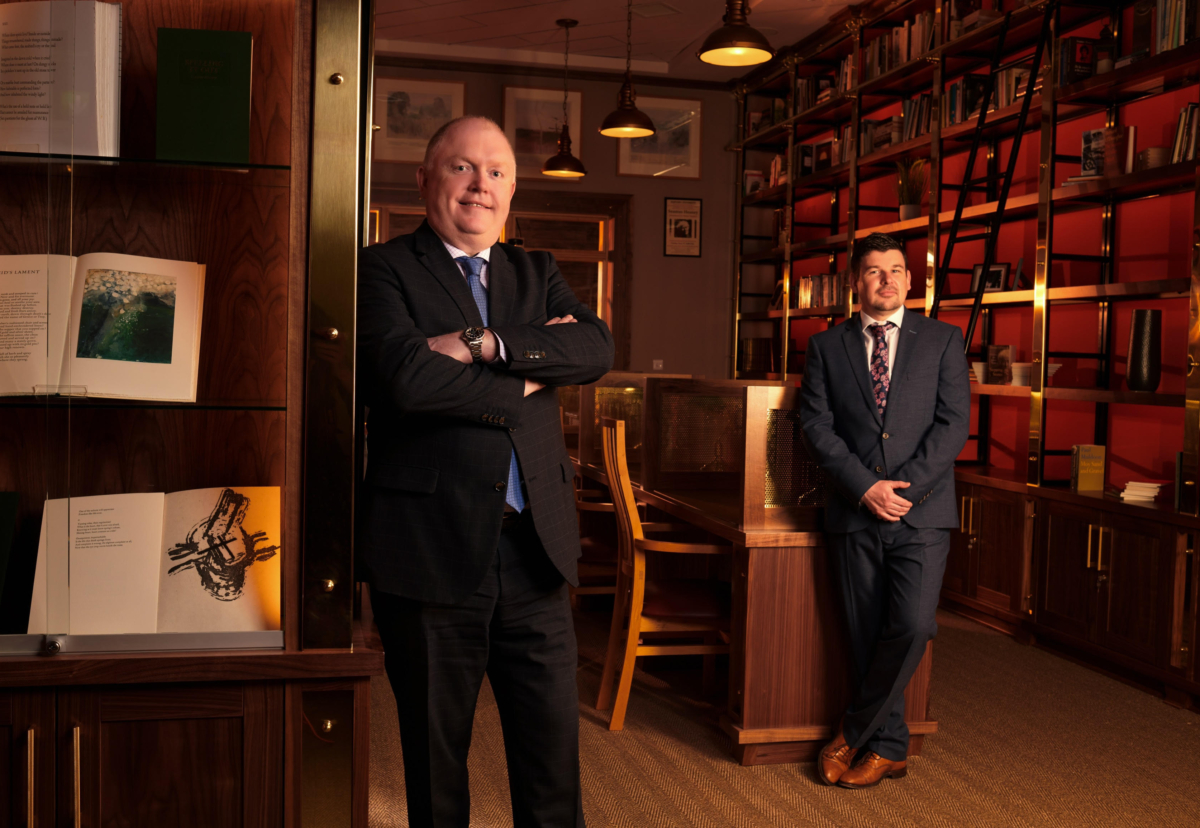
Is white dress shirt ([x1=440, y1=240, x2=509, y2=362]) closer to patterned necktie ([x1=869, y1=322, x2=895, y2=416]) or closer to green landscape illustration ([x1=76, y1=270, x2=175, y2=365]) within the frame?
green landscape illustration ([x1=76, y1=270, x2=175, y2=365])

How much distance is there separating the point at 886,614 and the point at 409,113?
6.46m

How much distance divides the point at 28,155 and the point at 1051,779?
3.06 metres

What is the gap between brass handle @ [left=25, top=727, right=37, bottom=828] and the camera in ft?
4.75

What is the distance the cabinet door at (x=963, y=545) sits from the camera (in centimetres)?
486

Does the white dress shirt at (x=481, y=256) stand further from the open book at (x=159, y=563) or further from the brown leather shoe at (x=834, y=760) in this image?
the brown leather shoe at (x=834, y=760)

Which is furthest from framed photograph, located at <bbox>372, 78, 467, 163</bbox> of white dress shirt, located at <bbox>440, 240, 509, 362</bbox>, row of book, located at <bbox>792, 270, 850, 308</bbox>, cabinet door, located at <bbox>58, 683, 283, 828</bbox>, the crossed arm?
cabinet door, located at <bbox>58, 683, 283, 828</bbox>

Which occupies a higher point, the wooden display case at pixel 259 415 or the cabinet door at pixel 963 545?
the wooden display case at pixel 259 415

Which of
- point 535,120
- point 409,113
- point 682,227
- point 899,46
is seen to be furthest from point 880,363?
point 409,113

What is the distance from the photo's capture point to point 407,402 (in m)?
1.63

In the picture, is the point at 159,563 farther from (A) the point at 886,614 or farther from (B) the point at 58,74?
(A) the point at 886,614

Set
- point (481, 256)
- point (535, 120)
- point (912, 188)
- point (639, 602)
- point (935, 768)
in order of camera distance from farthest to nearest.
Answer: point (535, 120) < point (912, 188) < point (639, 602) < point (935, 768) < point (481, 256)

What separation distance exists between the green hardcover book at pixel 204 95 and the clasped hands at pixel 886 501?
1941 millimetres

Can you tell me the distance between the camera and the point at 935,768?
9.87 feet

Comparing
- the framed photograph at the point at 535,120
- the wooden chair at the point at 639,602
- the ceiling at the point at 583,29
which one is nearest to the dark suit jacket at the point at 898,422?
the wooden chair at the point at 639,602
